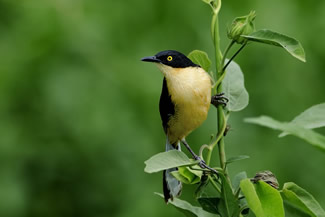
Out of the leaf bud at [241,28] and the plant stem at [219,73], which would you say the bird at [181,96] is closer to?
the plant stem at [219,73]

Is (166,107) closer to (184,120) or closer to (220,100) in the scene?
(184,120)

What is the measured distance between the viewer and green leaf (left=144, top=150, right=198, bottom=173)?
162 cm

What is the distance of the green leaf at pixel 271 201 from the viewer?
1618 millimetres

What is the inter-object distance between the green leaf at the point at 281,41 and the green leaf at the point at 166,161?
42cm

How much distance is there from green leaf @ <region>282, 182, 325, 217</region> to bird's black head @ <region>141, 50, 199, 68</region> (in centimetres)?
113

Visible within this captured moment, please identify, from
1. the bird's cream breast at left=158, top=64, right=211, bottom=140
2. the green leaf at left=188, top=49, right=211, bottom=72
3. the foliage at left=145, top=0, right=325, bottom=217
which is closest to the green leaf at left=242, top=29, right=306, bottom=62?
the foliage at left=145, top=0, right=325, bottom=217

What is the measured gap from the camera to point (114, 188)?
5.14 meters

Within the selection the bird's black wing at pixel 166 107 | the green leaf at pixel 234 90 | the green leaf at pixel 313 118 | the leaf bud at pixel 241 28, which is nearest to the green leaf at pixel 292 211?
the green leaf at pixel 313 118

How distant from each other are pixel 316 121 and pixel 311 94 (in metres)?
3.77

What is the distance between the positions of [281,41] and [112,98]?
3079 millimetres

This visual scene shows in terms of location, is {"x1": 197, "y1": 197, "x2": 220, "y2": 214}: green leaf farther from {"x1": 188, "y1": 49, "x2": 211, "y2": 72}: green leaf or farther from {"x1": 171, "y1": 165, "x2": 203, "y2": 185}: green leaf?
{"x1": 188, "y1": 49, "x2": 211, "y2": 72}: green leaf

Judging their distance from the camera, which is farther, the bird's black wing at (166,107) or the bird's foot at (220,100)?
the bird's black wing at (166,107)

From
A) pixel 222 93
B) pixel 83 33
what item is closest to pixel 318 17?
pixel 83 33

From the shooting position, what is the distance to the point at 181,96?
2.71m
